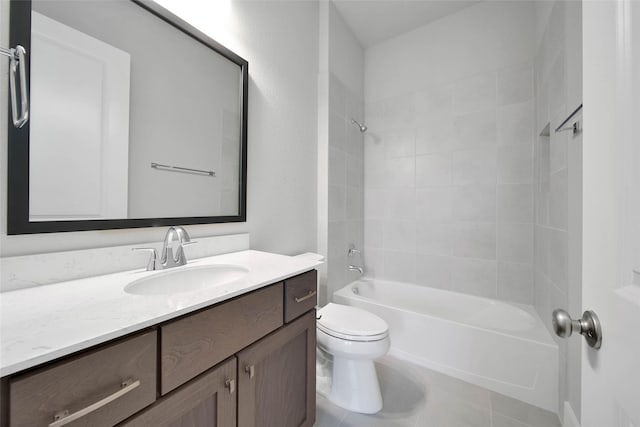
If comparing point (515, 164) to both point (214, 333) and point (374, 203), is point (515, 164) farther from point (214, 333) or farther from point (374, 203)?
point (214, 333)

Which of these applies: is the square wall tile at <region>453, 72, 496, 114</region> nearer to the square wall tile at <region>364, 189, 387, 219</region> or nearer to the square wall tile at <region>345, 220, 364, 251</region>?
the square wall tile at <region>364, 189, 387, 219</region>

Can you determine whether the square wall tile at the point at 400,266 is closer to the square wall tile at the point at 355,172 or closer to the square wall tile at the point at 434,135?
the square wall tile at the point at 355,172

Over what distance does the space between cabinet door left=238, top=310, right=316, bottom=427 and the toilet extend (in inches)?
10.7

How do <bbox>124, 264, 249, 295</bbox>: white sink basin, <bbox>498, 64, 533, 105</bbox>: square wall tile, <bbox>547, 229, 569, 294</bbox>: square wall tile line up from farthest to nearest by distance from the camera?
<bbox>498, 64, 533, 105</bbox>: square wall tile
<bbox>547, 229, 569, 294</bbox>: square wall tile
<bbox>124, 264, 249, 295</bbox>: white sink basin

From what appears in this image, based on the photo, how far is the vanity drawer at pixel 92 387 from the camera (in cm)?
42

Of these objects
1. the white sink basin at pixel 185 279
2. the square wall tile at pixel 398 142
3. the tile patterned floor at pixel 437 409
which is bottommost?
the tile patterned floor at pixel 437 409

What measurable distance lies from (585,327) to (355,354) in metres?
1.07

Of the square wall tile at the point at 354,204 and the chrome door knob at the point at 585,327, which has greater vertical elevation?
the square wall tile at the point at 354,204

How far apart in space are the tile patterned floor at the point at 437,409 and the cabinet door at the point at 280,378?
12.9 inches

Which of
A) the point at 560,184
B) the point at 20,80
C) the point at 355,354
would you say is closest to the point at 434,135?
the point at 560,184

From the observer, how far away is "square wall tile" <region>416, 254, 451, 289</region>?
2.25 metres

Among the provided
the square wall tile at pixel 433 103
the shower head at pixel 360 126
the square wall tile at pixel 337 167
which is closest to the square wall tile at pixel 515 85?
the square wall tile at pixel 433 103

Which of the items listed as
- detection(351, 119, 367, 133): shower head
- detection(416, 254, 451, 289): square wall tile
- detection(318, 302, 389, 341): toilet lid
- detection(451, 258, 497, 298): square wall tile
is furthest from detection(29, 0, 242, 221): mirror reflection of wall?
detection(451, 258, 497, 298): square wall tile

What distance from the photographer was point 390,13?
2207mm
